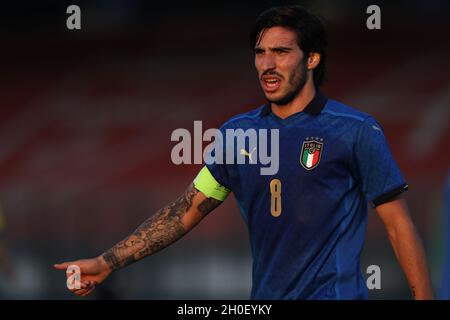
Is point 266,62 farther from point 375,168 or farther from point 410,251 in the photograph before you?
point 410,251

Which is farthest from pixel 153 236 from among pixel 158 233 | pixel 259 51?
pixel 259 51

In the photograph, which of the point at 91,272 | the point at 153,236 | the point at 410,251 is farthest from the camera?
the point at 153,236

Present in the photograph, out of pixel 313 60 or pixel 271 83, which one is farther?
pixel 313 60

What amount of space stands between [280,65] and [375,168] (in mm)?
728

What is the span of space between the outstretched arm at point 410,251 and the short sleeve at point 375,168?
2.9 inches

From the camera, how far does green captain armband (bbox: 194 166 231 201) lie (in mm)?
5121

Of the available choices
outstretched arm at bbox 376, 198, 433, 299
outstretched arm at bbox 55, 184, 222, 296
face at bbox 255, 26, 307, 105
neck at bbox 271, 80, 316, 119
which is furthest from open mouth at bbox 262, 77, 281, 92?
outstretched arm at bbox 376, 198, 433, 299

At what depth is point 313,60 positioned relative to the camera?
507 centimetres

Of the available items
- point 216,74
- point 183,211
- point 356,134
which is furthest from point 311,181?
point 216,74

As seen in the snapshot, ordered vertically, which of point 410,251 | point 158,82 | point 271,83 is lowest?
point 410,251

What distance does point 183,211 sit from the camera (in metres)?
5.18

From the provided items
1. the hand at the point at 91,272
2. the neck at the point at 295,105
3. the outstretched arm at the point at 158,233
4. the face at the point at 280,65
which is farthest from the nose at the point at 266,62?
the hand at the point at 91,272
